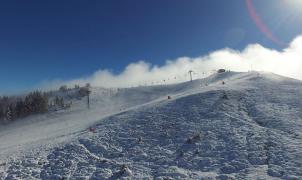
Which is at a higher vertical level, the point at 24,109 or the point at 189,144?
the point at 24,109

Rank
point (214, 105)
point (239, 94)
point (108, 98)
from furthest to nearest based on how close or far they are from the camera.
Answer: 1. point (108, 98)
2. point (239, 94)
3. point (214, 105)

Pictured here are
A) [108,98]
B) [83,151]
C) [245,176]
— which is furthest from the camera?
[108,98]

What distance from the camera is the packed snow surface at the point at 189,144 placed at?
26.1 meters

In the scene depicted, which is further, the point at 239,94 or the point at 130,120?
the point at 239,94

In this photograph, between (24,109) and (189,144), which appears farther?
(24,109)

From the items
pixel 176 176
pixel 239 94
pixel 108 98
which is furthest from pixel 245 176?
pixel 108 98

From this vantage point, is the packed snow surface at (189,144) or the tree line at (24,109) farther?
the tree line at (24,109)

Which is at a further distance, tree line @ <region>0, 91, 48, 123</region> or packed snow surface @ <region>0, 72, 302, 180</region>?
tree line @ <region>0, 91, 48, 123</region>

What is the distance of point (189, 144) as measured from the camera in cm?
3106

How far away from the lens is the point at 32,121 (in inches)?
2872

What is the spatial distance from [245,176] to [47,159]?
56.7 feet

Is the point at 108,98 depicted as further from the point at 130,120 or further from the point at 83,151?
the point at 83,151

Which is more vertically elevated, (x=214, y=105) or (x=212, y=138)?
(x=214, y=105)

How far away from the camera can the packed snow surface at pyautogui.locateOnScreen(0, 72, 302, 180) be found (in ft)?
85.6
